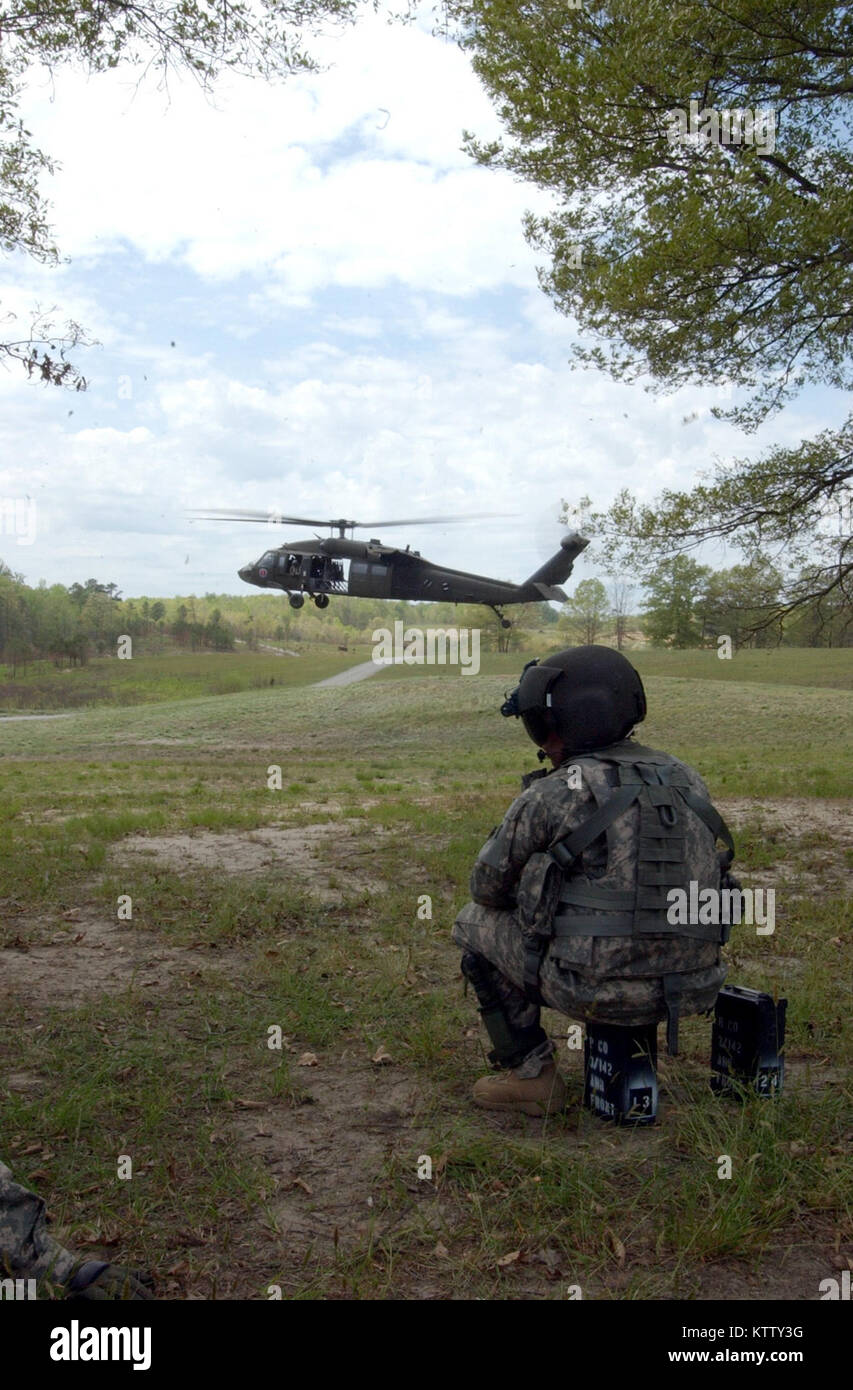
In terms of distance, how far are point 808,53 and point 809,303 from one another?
Result: 6.99ft

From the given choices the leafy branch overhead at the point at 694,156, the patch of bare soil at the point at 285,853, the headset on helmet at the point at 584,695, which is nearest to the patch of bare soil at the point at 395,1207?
the headset on helmet at the point at 584,695

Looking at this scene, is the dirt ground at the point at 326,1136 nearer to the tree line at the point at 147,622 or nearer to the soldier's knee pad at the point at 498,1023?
the soldier's knee pad at the point at 498,1023

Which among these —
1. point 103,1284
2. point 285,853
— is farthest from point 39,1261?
point 285,853

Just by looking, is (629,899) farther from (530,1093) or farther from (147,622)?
(147,622)

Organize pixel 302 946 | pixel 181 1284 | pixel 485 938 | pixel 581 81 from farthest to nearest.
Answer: pixel 581 81
pixel 302 946
pixel 485 938
pixel 181 1284

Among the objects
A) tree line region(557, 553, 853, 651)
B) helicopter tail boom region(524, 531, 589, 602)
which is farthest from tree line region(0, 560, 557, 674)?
tree line region(557, 553, 853, 651)

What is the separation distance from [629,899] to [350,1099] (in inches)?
64.6

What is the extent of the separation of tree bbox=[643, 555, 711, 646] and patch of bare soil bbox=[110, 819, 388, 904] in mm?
4490

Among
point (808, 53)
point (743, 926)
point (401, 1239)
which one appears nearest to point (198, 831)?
point (743, 926)

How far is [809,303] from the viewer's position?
949cm

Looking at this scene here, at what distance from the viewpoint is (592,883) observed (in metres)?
3.73

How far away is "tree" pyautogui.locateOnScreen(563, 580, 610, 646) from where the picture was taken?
17.1 metres

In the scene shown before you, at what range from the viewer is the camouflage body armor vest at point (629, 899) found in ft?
12.1

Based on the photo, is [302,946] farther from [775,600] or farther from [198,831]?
[775,600]
